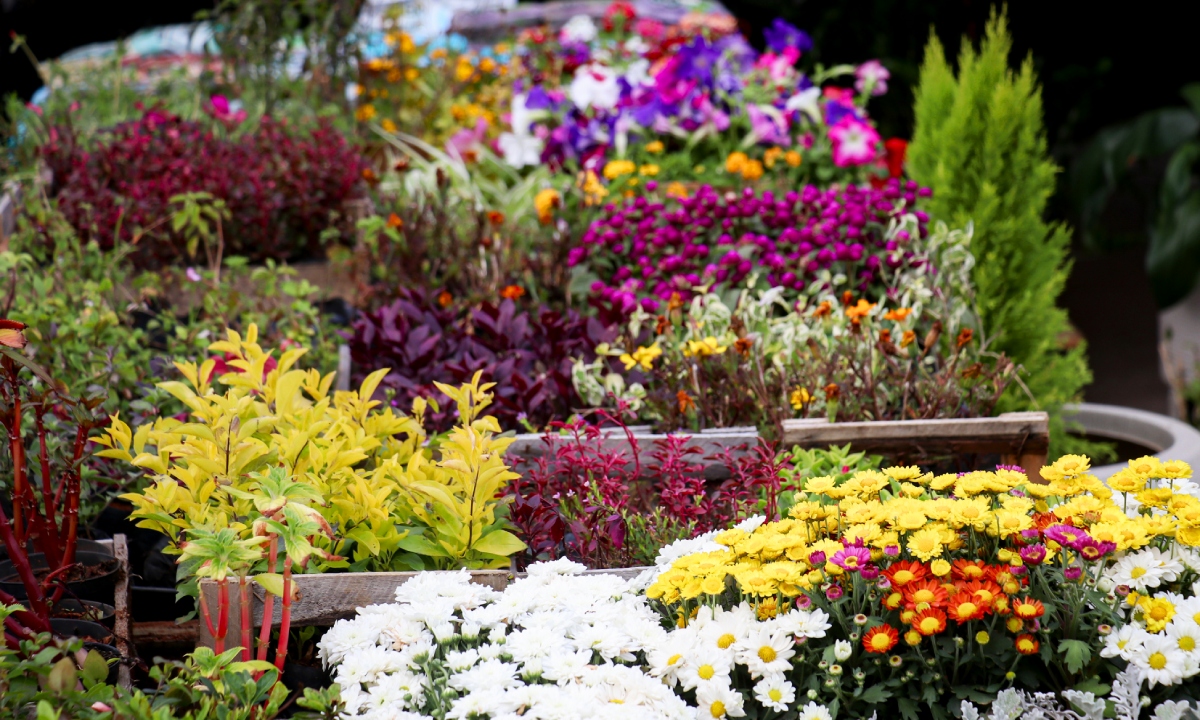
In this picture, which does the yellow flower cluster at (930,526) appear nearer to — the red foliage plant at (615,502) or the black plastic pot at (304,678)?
the red foliage plant at (615,502)

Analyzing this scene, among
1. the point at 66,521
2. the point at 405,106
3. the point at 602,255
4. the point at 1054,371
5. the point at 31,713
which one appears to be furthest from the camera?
the point at 405,106

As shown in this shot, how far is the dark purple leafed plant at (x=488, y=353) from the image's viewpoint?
2473 millimetres

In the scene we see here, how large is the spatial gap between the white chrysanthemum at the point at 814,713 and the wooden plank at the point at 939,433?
99 cm

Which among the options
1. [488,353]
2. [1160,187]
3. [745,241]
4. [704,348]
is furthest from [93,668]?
[1160,187]

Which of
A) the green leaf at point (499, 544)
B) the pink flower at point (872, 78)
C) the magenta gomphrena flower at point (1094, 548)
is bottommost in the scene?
the green leaf at point (499, 544)

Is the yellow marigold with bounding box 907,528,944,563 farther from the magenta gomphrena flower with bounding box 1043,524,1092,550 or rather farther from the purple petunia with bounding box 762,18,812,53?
the purple petunia with bounding box 762,18,812,53

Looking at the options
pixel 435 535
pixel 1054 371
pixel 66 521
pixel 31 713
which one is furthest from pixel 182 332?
pixel 1054 371

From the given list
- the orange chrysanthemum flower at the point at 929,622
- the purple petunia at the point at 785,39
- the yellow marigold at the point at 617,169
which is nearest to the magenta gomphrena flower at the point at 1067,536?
the orange chrysanthemum flower at the point at 929,622

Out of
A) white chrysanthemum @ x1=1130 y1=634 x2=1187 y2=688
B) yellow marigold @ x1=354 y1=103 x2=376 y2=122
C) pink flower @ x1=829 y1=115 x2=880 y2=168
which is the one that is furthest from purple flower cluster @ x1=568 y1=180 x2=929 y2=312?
yellow marigold @ x1=354 y1=103 x2=376 y2=122

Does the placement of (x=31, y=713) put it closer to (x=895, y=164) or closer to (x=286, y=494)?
(x=286, y=494)

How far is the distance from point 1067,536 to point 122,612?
1676mm

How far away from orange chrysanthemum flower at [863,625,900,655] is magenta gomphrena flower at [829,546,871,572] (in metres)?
0.09

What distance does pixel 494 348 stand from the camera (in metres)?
2.72

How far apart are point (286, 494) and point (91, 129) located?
2866 millimetres
